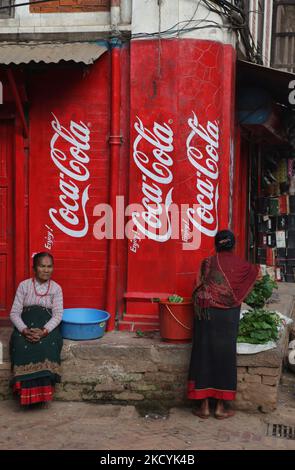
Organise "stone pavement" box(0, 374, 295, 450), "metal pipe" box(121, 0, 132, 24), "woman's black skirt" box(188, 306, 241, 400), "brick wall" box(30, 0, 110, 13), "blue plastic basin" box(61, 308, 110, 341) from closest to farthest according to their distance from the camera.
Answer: "stone pavement" box(0, 374, 295, 450) → "woman's black skirt" box(188, 306, 241, 400) → "blue plastic basin" box(61, 308, 110, 341) → "metal pipe" box(121, 0, 132, 24) → "brick wall" box(30, 0, 110, 13)

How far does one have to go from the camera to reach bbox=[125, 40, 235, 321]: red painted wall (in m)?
6.07

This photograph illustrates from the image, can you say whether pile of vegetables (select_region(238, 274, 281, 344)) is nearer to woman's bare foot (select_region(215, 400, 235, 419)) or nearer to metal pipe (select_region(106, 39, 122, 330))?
woman's bare foot (select_region(215, 400, 235, 419))

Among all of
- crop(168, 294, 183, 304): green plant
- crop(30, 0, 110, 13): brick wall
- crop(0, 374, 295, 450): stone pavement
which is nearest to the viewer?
crop(0, 374, 295, 450): stone pavement

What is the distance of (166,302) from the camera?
5.70 metres

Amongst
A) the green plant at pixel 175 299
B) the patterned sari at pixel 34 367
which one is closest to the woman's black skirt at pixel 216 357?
the green plant at pixel 175 299

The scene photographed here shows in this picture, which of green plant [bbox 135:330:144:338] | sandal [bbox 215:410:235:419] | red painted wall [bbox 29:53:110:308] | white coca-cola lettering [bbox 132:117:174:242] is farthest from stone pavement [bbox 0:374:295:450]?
white coca-cola lettering [bbox 132:117:174:242]

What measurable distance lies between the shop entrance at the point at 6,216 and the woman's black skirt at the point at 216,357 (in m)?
2.58

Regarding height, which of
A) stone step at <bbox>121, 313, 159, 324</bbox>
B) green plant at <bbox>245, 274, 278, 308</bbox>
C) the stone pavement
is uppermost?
green plant at <bbox>245, 274, 278, 308</bbox>

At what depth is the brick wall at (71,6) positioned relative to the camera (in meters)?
6.27

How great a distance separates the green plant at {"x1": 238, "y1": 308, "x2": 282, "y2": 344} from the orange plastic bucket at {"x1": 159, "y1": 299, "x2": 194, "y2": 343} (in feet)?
1.73

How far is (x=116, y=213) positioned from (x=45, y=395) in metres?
2.07

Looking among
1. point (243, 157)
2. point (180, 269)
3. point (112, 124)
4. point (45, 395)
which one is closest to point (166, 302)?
point (180, 269)

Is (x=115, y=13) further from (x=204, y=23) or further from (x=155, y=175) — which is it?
(x=155, y=175)

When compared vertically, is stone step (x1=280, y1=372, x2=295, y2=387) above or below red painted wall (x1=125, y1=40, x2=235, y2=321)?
below
